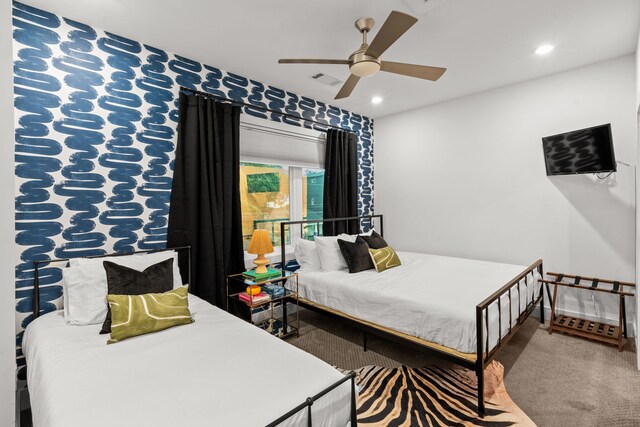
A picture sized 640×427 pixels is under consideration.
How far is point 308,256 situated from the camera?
11.4 ft

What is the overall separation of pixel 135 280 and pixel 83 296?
31 centimetres

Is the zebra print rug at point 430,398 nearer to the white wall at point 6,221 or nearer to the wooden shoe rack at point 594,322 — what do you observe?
the wooden shoe rack at point 594,322

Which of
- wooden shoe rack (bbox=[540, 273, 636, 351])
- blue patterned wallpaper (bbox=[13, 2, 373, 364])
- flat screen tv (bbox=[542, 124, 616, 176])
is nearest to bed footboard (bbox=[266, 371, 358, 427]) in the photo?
blue patterned wallpaper (bbox=[13, 2, 373, 364])

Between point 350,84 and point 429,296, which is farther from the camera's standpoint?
point 350,84

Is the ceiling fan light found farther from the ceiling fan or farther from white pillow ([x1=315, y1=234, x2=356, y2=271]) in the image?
white pillow ([x1=315, y1=234, x2=356, y2=271])

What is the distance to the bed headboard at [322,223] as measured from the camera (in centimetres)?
348

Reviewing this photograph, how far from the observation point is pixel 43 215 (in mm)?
2115

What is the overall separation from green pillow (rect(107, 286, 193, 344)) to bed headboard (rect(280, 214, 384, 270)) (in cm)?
152

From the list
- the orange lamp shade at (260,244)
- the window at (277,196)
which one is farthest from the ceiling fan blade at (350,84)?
the orange lamp shade at (260,244)

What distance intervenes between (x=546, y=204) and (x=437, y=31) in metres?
2.24

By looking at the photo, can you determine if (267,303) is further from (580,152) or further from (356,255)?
(580,152)

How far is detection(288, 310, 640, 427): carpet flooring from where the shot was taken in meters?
1.94

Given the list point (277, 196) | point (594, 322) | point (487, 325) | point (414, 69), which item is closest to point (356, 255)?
point (277, 196)

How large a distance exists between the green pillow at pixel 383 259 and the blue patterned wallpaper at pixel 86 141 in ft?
6.63
